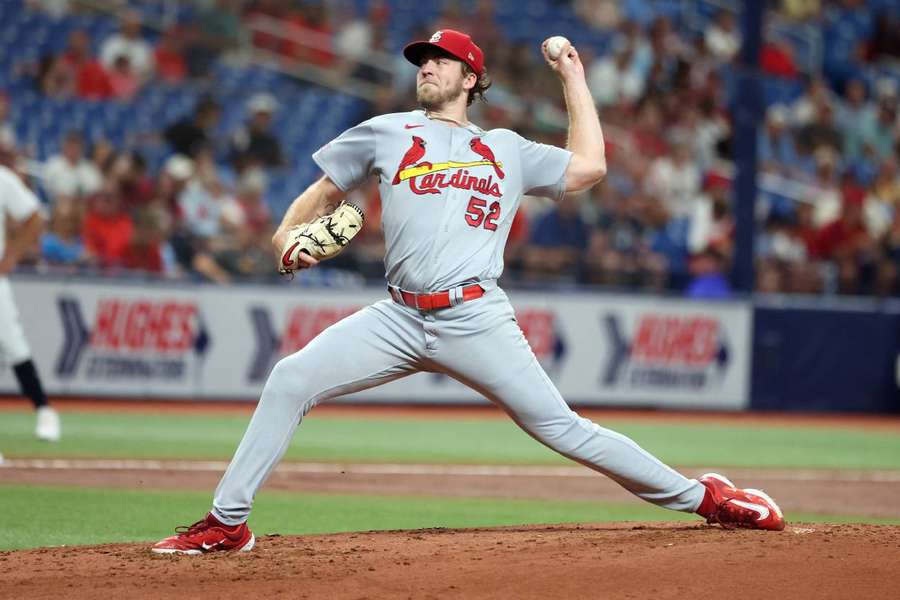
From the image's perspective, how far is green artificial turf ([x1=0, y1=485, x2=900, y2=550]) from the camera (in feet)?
21.8

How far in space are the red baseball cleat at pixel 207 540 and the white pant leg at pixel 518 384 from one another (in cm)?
106

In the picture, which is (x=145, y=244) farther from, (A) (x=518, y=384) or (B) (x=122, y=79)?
(A) (x=518, y=384)

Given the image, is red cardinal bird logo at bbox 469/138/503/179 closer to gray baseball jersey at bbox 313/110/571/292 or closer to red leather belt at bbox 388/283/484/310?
gray baseball jersey at bbox 313/110/571/292

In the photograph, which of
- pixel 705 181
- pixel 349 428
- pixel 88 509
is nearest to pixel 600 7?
pixel 705 181

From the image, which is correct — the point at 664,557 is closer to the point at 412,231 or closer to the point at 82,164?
the point at 412,231

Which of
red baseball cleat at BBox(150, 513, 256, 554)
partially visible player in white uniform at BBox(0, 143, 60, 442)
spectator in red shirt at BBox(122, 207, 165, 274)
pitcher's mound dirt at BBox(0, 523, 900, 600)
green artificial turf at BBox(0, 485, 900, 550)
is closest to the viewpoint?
pitcher's mound dirt at BBox(0, 523, 900, 600)

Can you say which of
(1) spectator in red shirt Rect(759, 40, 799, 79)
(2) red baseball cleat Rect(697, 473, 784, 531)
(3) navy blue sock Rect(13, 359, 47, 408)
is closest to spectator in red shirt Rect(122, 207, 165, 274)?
(3) navy blue sock Rect(13, 359, 47, 408)

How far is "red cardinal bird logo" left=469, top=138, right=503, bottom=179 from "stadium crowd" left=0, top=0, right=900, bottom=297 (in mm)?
6886

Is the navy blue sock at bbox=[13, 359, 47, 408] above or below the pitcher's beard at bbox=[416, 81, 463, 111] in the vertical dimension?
below

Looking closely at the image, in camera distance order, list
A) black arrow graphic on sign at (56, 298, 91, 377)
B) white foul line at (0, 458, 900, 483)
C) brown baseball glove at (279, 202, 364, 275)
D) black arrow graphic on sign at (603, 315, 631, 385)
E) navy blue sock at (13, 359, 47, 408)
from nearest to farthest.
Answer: brown baseball glove at (279, 202, 364, 275), white foul line at (0, 458, 900, 483), navy blue sock at (13, 359, 47, 408), black arrow graphic on sign at (56, 298, 91, 377), black arrow graphic on sign at (603, 315, 631, 385)

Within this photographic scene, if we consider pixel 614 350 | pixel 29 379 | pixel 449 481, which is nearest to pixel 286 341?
pixel 614 350

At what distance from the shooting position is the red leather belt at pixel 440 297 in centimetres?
548

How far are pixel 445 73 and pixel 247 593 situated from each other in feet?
7.30

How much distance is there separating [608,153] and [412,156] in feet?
42.0
